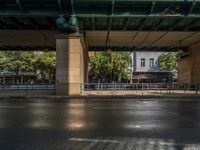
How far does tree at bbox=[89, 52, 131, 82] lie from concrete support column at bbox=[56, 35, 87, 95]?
118ft

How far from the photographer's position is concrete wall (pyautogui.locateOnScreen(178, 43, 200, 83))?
41.2 m

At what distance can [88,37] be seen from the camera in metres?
37.3

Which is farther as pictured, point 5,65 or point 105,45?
point 5,65

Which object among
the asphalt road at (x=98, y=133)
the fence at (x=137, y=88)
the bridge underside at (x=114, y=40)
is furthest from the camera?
the bridge underside at (x=114, y=40)

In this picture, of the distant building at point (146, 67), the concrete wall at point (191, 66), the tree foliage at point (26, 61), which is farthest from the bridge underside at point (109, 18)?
the distant building at point (146, 67)

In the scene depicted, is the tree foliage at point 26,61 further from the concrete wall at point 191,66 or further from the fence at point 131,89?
the fence at point 131,89

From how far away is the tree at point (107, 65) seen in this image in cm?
6450

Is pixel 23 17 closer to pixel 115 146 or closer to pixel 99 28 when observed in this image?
pixel 99 28

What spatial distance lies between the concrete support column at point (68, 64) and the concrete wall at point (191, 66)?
18.1m

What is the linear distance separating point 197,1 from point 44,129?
739 inches

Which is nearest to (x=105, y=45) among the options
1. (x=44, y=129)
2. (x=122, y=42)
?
(x=122, y=42)

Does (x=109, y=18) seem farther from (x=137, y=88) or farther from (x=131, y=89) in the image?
(x=131, y=89)

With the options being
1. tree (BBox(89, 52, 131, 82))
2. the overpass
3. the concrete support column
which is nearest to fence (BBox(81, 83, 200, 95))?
the concrete support column

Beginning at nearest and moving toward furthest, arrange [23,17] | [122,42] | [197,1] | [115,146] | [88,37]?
[115,146]
[197,1]
[23,17]
[88,37]
[122,42]
